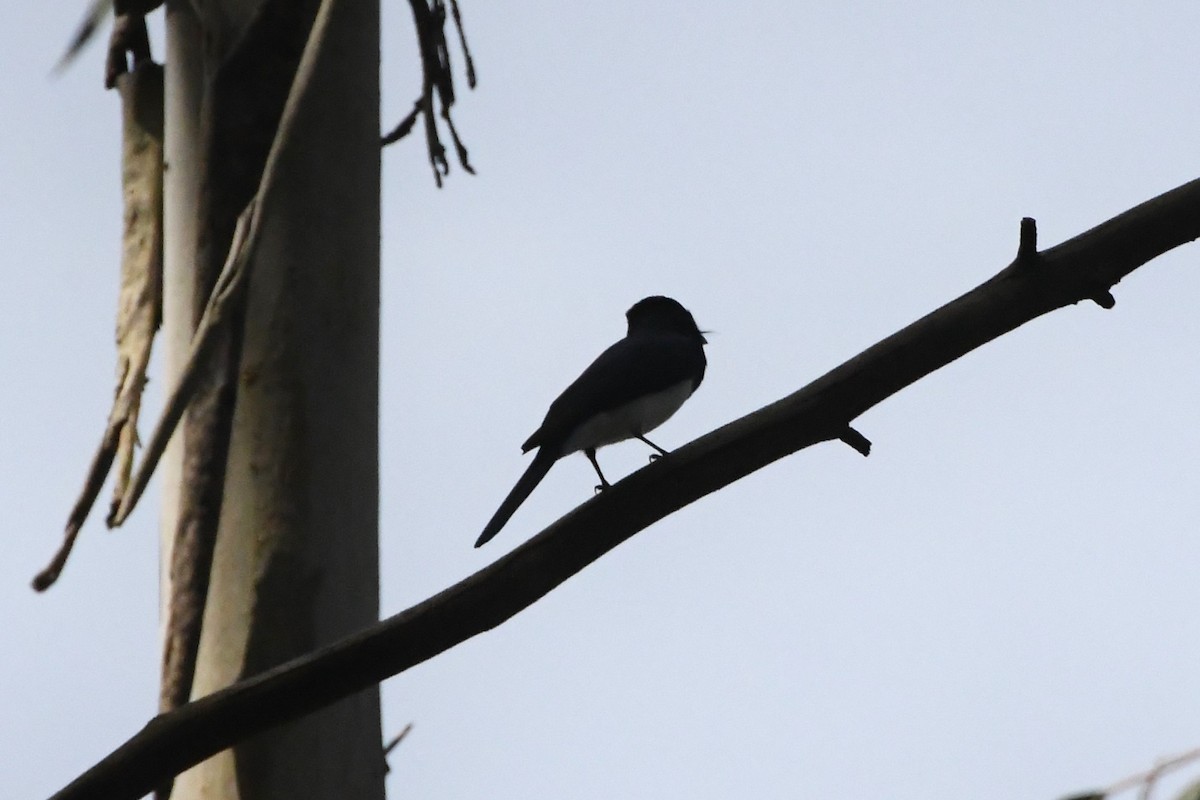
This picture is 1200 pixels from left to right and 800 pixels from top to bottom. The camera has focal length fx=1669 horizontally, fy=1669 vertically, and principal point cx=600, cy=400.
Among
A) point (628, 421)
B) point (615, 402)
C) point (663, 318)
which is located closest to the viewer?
point (615, 402)

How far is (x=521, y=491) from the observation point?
418 cm

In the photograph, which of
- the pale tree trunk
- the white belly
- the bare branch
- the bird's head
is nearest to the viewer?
the pale tree trunk

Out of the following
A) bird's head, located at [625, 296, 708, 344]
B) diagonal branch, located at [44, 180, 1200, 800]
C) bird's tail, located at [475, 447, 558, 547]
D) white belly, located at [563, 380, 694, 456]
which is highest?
bird's head, located at [625, 296, 708, 344]

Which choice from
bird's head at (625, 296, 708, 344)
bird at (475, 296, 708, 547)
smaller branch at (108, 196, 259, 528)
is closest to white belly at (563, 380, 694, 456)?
bird at (475, 296, 708, 547)

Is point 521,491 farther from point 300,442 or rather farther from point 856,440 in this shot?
point 856,440

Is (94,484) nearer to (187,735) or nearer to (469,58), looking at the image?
(187,735)

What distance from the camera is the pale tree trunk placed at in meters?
2.71

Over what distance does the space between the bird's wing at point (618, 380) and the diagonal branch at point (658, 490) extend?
79.9 inches

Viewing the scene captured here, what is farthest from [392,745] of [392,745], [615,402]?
[615,402]

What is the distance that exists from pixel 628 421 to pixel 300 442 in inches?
80.9

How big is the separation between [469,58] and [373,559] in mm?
1020

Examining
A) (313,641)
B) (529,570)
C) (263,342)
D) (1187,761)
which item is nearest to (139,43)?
(263,342)

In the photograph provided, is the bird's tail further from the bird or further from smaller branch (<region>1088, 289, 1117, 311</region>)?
smaller branch (<region>1088, 289, 1117, 311</region>)

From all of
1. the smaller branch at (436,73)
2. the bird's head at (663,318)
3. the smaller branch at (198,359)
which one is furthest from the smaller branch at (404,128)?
the bird's head at (663,318)
